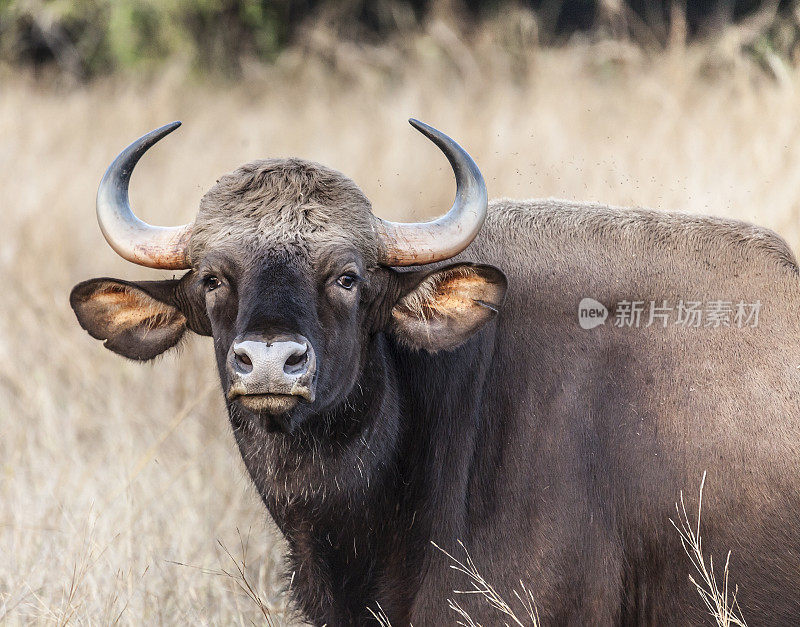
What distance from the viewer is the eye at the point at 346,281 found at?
351cm

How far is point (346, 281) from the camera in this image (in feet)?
11.6

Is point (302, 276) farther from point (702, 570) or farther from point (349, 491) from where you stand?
point (702, 570)

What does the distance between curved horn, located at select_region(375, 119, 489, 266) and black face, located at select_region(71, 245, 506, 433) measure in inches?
2.8

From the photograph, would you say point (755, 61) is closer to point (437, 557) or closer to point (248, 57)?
point (437, 557)

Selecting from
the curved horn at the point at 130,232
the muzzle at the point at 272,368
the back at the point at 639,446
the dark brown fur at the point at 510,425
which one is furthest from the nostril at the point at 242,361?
the back at the point at 639,446

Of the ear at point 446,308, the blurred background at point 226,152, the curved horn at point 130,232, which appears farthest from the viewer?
the blurred background at point 226,152

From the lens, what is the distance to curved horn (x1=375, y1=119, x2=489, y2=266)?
3658 mm

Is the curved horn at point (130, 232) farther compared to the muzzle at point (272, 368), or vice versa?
the curved horn at point (130, 232)

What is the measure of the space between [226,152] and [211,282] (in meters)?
8.91

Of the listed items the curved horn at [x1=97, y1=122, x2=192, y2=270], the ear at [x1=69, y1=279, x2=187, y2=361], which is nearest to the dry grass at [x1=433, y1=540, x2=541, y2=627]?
the ear at [x1=69, y1=279, x2=187, y2=361]

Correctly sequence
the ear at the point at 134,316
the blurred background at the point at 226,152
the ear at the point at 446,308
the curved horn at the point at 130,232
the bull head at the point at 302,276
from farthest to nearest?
the blurred background at the point at 226,152 → the ear at the point at 134,316 → the curved horn at the point at 130,232 → the ear at the point at 446,308 → the bull head at the point at 302,276

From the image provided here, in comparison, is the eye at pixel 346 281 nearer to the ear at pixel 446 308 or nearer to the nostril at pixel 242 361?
the ear at pixel 446 308

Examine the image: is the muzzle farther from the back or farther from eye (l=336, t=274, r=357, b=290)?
the back

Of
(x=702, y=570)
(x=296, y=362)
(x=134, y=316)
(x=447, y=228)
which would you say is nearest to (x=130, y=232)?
(x=134, y=316)
